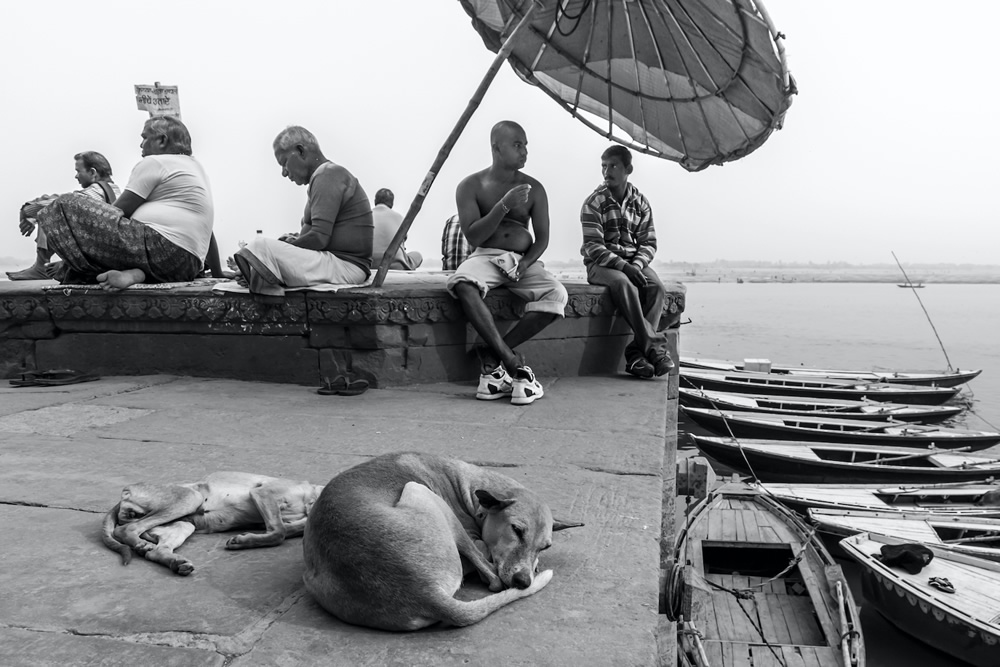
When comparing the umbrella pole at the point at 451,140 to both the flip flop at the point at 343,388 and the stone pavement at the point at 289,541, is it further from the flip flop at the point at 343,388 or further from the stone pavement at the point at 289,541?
the stone pavement at the point at 289,541

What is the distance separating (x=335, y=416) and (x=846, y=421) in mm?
15393

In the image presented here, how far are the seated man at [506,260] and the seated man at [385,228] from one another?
8.70ft

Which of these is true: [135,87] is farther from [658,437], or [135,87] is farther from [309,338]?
[658,437]

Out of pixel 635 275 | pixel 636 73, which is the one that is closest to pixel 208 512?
pixel 635 275

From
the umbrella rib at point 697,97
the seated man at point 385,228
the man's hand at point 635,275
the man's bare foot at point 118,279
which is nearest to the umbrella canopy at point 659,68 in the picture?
the umbrella rib at point 697,97

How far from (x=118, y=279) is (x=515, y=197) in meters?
3.02

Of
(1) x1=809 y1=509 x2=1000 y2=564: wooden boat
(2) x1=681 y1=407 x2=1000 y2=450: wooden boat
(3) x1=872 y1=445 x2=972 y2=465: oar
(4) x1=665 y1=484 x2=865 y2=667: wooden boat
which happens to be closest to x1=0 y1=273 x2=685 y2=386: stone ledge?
(4) x1=665 y1=484 x2=865 y2=667: wooden boat

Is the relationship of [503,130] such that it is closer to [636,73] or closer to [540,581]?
[636,73]

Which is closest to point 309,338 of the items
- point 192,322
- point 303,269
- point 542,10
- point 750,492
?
point 303,269

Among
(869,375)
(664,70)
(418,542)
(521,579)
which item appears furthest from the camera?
(869,375)

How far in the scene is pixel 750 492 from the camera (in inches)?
338

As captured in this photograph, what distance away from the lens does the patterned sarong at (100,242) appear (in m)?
5.11

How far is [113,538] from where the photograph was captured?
2.25 m

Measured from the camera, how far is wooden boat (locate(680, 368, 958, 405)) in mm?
21050
